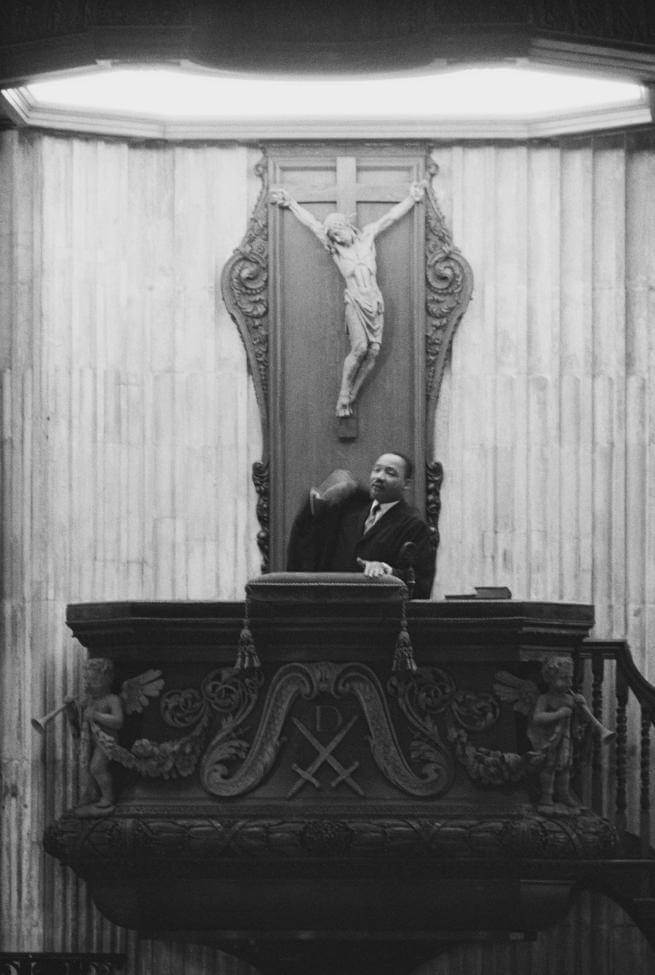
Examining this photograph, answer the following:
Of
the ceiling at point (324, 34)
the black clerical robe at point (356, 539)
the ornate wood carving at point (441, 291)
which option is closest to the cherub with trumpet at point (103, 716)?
the black clerical robe at point (356, 539)

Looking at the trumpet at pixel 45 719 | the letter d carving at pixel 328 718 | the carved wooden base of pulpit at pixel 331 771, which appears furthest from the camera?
the trumpet at pixel 45 719

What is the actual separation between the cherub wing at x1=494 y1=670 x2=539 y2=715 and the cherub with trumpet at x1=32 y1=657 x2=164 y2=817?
1.61 meters

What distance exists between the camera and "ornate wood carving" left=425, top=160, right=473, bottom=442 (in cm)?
1498

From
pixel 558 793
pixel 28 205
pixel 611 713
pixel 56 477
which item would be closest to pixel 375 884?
pixel 558 793

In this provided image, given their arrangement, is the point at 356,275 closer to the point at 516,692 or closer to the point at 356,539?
the point at 356,539

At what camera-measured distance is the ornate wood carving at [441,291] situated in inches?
590

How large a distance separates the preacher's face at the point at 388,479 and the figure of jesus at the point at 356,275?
793mm

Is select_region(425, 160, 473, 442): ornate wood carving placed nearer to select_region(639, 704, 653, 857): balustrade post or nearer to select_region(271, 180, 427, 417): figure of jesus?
select_region(271, 180, 427, 417): figure of jesus

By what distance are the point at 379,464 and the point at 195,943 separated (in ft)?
8.52

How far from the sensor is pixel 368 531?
14.1 meters

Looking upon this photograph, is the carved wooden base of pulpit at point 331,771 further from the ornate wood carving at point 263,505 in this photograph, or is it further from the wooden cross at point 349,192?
the wooden cross at point 349,192

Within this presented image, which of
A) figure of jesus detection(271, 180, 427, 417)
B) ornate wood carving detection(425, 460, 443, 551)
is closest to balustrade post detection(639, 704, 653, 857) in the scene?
ornate wood carving detection(425, 460, 443, 551)

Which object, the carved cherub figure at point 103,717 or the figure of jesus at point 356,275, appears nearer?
the carved cherub figure at point 103,717

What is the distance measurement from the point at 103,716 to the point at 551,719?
2121 millimetres
